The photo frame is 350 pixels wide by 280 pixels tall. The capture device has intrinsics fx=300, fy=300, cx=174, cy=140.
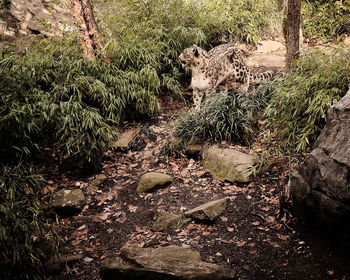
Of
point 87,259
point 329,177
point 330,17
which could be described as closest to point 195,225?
point 87,259

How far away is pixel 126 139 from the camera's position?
5902mm

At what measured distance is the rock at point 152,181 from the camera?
15.9ft

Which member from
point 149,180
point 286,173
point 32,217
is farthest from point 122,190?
point 286,173

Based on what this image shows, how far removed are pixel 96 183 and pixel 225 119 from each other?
2468 mm

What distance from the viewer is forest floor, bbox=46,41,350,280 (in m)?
3.19

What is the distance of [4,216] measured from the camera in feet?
10.8

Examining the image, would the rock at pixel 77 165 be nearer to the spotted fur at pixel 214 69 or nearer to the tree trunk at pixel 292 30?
the spotted fur at pixel 214 69

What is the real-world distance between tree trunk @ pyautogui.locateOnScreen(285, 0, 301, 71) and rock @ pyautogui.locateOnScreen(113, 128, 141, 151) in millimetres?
3169

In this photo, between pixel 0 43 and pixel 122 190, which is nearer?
pixel 122 190

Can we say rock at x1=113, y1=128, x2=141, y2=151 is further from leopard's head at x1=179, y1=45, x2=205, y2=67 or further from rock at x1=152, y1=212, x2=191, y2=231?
rock at x1=152, y1=212, x2=191, y2=231

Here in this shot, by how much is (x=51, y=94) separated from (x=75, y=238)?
8.66 ft

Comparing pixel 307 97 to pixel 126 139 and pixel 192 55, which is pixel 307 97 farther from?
pixel 126 139

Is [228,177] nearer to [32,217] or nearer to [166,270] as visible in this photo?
[166,270]

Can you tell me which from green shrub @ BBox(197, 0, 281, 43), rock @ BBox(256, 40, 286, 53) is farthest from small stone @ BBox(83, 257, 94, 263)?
rock @ BBox(256, 40, 286, 53)
